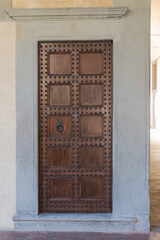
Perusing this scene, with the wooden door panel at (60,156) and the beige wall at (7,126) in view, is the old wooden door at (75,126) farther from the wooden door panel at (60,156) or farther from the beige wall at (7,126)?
the beige wall at (7,126)

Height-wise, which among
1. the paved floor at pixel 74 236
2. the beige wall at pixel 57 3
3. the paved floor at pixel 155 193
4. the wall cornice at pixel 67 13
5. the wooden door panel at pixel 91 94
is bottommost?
the paved floor at pixel 74 236

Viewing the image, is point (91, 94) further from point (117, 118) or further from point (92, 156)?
point (92, 156)

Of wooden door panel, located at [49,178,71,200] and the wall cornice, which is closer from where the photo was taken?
the wall cornice

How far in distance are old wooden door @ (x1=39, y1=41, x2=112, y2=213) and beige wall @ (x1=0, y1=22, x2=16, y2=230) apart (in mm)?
464

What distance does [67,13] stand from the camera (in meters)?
3.98

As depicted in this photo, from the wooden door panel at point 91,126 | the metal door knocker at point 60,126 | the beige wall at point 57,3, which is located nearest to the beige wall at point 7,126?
the beige wall at point 57,3

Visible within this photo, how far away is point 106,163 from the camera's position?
4207 mm


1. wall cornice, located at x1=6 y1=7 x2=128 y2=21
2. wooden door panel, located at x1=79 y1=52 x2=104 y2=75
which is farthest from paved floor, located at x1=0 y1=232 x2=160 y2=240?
wall cornice, located at x1=6 y1=7 x2=128 y2=21

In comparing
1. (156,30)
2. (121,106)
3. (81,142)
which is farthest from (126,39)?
(156,30)

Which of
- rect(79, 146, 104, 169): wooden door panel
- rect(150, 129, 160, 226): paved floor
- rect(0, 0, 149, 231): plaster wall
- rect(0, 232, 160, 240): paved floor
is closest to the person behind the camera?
rect(0, 232, 160, 240): paved floor

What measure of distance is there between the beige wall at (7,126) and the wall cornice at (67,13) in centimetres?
23

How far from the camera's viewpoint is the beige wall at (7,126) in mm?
4109

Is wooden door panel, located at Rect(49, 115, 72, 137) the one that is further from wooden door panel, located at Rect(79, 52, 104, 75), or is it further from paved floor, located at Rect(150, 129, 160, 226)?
paved floor, located at Rect(150, 129, 160, 226)

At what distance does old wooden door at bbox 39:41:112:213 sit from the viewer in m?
4.16
